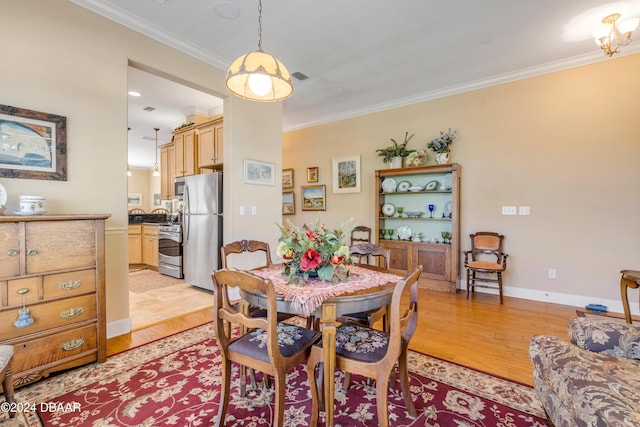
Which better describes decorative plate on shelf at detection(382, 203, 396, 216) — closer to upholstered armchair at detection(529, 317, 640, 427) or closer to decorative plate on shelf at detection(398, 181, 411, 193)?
decorative plate on shelf at detection(398, 181, 411, 193)

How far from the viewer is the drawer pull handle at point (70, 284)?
1.92 metres

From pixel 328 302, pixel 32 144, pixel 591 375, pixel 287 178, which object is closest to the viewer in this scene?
pixel 591 375

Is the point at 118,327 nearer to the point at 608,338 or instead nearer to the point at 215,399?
the point at 215,399

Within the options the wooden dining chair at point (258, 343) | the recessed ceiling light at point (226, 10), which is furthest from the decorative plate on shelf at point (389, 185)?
the wooden dining chair at point (258, 343)

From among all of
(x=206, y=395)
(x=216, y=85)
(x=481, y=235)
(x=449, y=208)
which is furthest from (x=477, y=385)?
(x=216, y=85)

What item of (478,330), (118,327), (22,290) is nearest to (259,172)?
(118,327)

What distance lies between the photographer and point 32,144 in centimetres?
213

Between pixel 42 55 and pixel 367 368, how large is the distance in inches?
128

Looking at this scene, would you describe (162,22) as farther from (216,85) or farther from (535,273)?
(535,273)

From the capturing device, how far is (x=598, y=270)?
3.28 m

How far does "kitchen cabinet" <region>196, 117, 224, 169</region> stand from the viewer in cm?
415

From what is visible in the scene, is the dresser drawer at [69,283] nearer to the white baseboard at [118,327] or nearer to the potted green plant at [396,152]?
Result: the white baseboard at [118,327]

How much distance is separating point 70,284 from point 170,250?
3028 mm

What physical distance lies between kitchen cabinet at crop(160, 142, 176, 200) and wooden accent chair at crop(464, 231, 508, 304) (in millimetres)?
5178
